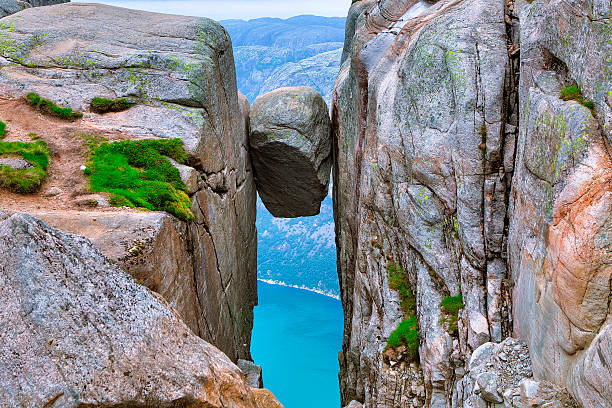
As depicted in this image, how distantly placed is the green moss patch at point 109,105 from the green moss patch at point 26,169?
A: 2462mm

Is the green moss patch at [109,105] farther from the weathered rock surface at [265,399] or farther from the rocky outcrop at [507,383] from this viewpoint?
the rocky outcrop at [507,383]

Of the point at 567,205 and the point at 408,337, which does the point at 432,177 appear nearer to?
the point at 408,337

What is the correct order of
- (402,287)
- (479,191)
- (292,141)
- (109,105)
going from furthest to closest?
(292,141) < (109,105) < (402,287) < (479,191)

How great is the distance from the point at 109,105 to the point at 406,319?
10.7 meters

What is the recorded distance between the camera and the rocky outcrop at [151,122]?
9.87 meters

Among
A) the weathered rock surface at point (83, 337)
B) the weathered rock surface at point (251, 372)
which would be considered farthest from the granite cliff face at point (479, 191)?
the weathered rock surface at point (83, 337)

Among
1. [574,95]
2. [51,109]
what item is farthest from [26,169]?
[574,95]

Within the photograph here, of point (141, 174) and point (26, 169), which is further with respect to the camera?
point (141, 174)

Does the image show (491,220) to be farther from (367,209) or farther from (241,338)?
(241,338)

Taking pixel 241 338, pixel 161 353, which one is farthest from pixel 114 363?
pixel 241 338

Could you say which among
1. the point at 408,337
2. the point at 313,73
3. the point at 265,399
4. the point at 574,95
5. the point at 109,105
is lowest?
the point at 408,337

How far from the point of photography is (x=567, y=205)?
7457 millimetres

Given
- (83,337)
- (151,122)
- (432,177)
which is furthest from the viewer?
(151,122)

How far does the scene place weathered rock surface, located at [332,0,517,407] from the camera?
36.7 feet
